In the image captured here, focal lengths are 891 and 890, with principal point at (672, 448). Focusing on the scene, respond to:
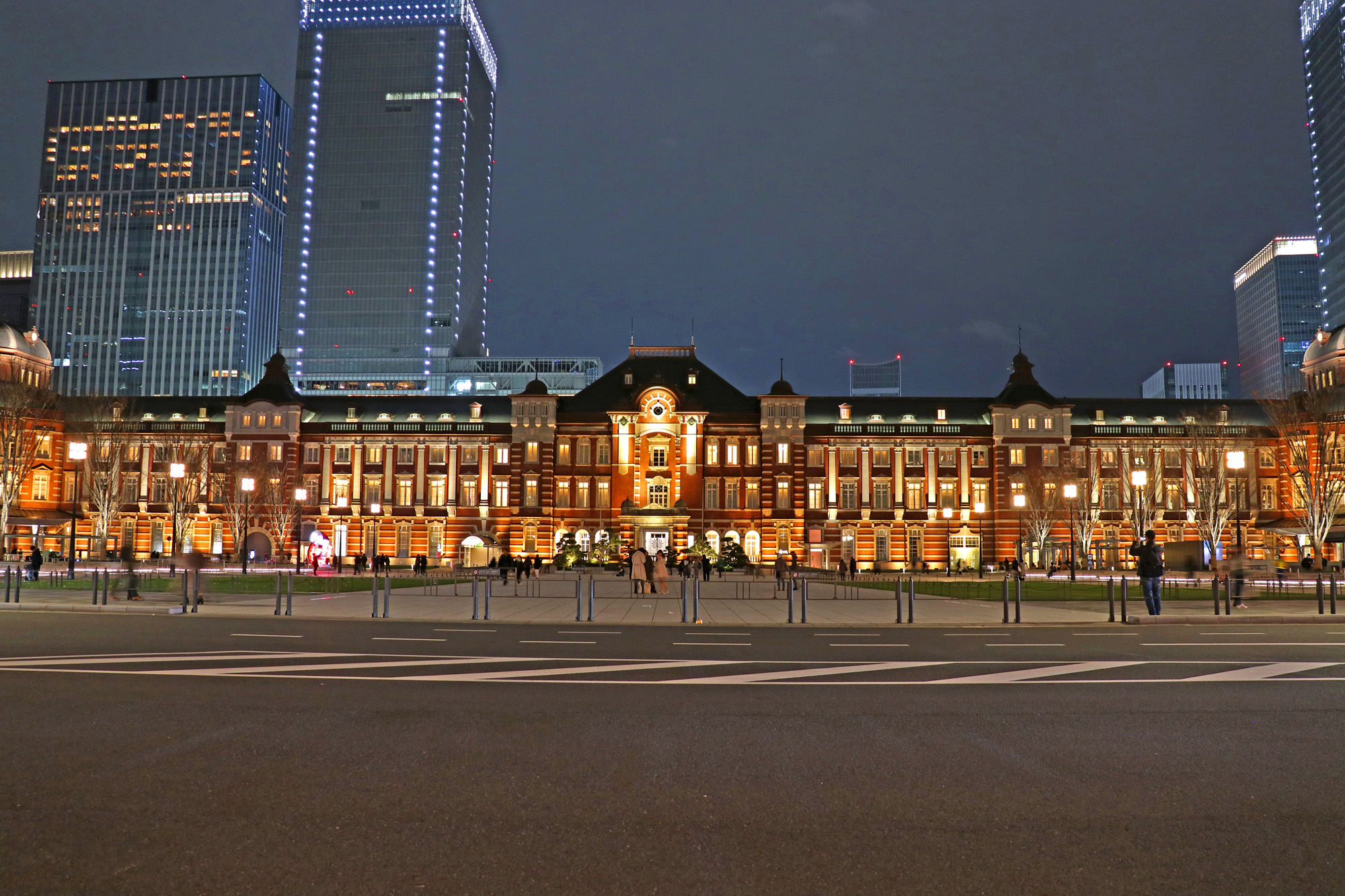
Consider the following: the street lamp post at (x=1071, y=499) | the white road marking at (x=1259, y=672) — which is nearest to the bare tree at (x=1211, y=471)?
the street lamp post at (x=1071, y=499)

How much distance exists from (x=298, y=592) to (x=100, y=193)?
17742cm

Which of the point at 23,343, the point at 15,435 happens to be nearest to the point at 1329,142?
the point at 15,435

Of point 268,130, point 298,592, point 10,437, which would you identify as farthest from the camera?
point 268,130

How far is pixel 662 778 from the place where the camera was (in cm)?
737

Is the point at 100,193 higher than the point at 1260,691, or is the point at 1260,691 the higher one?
the point at 100,193

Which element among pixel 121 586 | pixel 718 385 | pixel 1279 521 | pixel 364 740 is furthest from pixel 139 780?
pixel 1279 521

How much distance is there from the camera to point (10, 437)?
5778 centimetres

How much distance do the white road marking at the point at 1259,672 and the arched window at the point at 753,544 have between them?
6051cm

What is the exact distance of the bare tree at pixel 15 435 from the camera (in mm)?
56469

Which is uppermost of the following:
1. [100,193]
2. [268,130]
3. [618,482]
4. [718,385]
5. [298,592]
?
[268,130]

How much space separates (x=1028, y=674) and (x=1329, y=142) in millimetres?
184592

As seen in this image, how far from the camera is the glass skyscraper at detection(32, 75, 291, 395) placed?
6678 inches

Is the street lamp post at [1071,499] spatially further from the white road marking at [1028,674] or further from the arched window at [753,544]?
the white road marking at [1028,674]

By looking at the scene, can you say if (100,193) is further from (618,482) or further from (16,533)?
(618,482)
